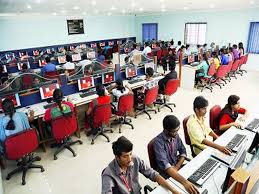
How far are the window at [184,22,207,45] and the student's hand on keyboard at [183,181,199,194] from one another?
9514 mm

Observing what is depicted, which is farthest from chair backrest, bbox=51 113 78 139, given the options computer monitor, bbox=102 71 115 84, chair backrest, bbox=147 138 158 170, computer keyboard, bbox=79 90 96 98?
computer monitor, bbox=102 71 115 84

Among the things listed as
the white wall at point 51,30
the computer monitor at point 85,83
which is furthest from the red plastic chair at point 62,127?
the white wall at point 51,30

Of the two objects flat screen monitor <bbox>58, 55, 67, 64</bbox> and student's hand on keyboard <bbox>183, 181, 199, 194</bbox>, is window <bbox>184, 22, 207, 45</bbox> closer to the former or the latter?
flat screen monitor <bbox>58, 55, 67, 64</bbox>

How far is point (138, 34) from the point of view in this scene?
13.6 metres

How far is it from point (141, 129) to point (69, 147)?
1375mm

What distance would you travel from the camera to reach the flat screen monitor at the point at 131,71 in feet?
16.9

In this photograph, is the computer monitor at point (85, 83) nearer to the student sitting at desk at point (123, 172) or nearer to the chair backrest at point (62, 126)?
the chair backrest at point (62, 126)

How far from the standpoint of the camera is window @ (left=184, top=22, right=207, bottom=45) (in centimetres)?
1008

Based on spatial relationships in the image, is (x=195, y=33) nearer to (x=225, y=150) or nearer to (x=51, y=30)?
(x=51, y=30)

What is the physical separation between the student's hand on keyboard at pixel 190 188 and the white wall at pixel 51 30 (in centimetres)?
1046

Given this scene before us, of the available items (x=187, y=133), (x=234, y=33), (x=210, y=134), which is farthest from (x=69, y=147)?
(x=234, y=33)

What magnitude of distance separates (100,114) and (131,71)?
2068 millimetres

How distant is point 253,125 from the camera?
267 centimetres

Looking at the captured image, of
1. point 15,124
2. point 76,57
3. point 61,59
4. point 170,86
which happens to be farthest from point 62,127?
point 76,57
